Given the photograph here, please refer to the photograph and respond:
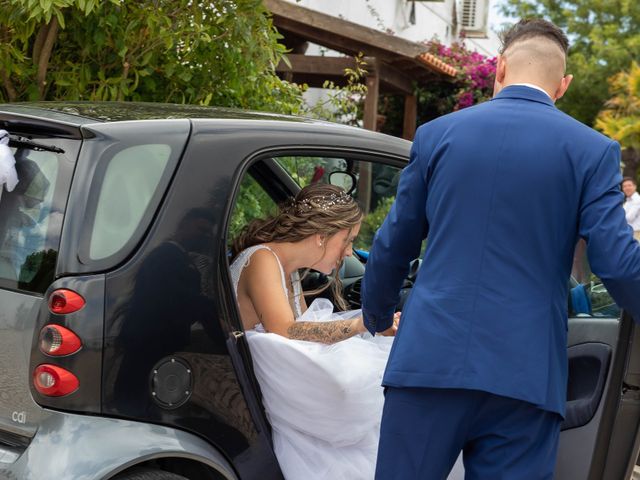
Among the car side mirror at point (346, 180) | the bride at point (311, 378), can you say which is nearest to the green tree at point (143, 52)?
the car side mirror at point (346, 180)

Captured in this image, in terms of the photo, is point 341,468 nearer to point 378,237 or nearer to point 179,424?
point 179,424

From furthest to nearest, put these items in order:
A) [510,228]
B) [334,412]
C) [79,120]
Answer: [334,412], [79,120], [510,228]

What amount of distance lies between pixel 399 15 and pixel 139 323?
16433 mm

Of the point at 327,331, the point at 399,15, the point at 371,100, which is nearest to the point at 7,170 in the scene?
the point at 327,331

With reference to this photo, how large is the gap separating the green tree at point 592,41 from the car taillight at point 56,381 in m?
24.9

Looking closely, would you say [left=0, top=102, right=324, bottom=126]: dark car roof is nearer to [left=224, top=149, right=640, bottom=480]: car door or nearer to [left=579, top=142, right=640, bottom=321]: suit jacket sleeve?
[left=224, top=149, right=640, bottom=480]: car door

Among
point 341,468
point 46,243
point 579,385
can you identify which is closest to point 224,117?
point 46,243

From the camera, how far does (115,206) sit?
8.57 feet

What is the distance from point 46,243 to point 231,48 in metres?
3.11

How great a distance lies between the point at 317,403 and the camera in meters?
2.93

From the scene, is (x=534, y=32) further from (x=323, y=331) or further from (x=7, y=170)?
(x=7, y=170)

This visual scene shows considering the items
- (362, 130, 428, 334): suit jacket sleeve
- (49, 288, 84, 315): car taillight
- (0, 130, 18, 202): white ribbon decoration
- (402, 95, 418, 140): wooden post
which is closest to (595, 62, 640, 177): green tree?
(402, 95, 418, 140): wooden post

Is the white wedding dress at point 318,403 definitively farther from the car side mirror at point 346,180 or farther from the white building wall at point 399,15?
the white building wall at point 399,15

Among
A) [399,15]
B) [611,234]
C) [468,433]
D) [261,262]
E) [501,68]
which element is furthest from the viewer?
[399,15]
